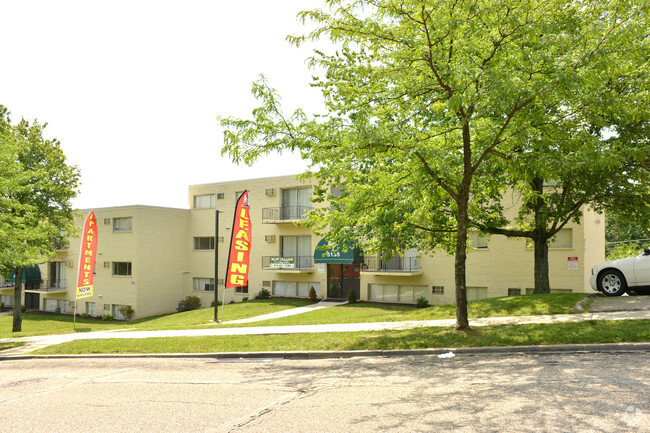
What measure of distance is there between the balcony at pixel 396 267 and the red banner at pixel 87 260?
596 inches

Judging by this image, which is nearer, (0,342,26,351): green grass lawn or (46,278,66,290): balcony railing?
(0,342,26,351): green grass lawn

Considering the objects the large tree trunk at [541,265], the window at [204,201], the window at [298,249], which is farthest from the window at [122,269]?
the large tree trunk at [541,265]

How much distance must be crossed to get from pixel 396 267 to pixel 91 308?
24479 mm

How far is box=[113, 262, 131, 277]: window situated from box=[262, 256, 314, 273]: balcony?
10.7 metres

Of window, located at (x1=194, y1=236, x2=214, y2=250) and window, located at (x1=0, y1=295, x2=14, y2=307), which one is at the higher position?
window, located at (x1=194, y1=236, x2=214, y2=250)

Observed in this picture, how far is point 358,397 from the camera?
262 inches

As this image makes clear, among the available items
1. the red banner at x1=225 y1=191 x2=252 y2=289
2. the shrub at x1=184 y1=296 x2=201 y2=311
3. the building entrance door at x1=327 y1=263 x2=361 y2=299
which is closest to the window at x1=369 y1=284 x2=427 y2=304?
the building entrance door at x1=327 y1=263 x2=361 y2=299

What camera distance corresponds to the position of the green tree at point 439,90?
9.31 metres

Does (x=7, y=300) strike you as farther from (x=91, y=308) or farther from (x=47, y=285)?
(x=91, y=308)

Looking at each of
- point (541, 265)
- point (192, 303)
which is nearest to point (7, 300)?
point (192, 303)

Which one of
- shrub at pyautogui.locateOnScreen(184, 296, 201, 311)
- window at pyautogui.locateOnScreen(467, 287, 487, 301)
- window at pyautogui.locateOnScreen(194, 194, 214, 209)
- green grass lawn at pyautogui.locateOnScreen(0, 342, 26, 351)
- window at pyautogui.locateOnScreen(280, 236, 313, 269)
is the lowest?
shrub at pyautogui.locateOnScreen(184, 296, 201, 311)

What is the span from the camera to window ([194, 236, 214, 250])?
35.2 metres

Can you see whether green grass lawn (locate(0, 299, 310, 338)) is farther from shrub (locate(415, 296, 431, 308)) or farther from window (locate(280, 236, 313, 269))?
shrub (locate(415, 296, 431, 308))

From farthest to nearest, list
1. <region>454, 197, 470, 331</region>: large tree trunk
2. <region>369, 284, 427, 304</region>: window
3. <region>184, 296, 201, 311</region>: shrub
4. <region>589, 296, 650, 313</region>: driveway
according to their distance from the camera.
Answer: <region>184, 296, 201, 311</region>: shrub
<region>369, 284, 427, 304</region>: window
<region>589, 296, 650, 313</region>: driveway
<region>454, 197, 470, 331</region>: large tree trunk
